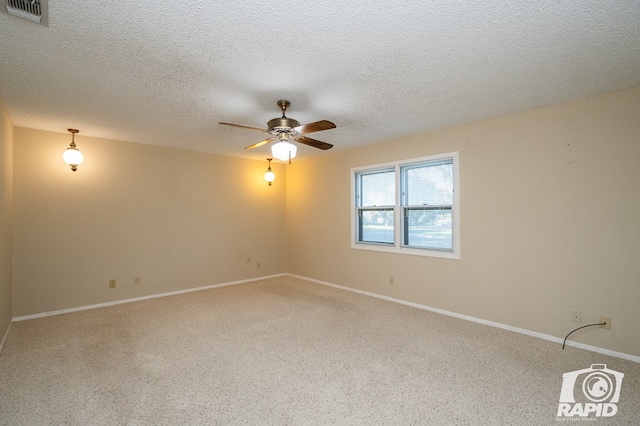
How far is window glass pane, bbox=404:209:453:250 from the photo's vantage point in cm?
401

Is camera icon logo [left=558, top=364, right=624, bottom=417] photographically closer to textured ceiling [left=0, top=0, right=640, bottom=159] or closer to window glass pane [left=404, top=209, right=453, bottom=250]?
window glass pane [left=404, top=209, right=453, bottom=250]

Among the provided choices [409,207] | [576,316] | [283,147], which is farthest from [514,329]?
[283,147]

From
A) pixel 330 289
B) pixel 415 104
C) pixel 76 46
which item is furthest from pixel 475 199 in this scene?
pixel 76 46

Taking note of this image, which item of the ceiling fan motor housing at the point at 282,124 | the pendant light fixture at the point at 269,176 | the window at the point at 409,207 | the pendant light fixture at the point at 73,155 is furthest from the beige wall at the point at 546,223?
the pendant light fixture at the point at 73,155

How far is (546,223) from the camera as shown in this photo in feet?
10.3

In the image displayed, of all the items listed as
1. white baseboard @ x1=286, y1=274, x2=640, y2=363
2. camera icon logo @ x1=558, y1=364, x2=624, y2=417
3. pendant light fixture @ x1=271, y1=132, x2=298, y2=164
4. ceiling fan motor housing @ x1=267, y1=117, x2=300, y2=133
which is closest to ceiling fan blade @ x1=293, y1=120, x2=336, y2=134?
ceiling fan motor housing @ x1=267, y1=117, x2=300, y2=133

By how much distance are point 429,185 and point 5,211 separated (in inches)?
199

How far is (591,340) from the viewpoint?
287 centimetres

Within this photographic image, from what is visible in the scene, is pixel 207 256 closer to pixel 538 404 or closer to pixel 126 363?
pixel 126 363

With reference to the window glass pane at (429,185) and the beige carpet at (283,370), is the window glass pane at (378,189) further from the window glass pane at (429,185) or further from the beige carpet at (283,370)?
the beige carpet at (283,370)

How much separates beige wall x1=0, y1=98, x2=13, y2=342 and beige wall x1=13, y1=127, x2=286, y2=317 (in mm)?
276

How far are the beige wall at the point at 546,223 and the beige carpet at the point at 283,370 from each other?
345 mm

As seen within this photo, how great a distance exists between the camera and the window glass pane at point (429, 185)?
13.1ft

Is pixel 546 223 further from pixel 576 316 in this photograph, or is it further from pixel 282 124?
pixel 282 124
